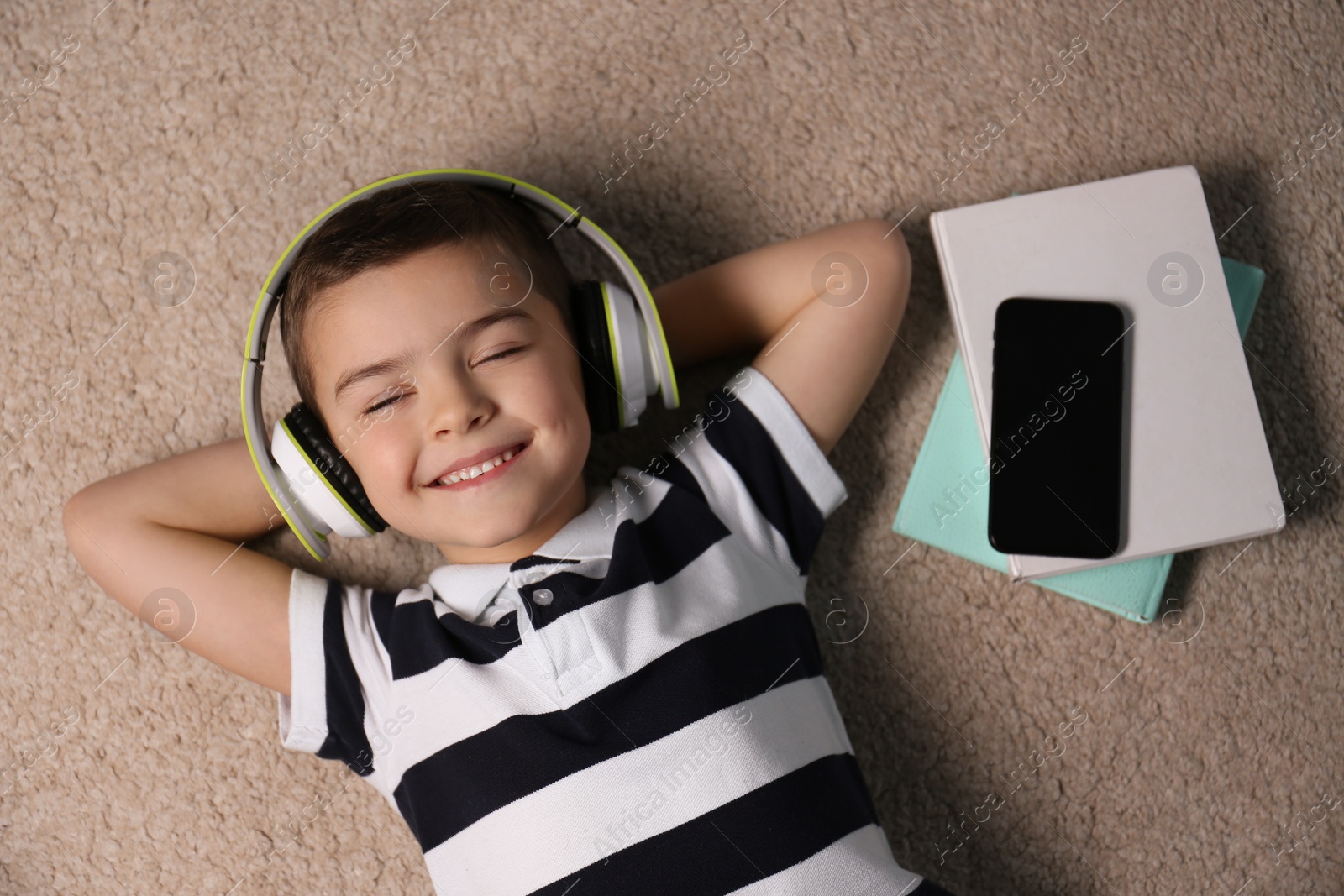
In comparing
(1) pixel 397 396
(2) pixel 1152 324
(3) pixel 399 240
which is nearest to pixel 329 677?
(1) pixel 397 396

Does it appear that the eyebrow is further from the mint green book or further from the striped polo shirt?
the mint green book

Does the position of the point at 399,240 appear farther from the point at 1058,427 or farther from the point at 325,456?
the point at 1058,427

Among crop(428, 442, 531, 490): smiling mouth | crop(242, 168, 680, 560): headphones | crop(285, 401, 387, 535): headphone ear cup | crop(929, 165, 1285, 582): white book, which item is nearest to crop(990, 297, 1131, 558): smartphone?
crop(929, 165, 1285, 582): white book

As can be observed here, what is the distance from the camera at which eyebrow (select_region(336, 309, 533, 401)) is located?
0.72 meters

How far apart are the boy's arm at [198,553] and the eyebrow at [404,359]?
0.60 ft

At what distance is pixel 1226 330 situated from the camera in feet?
2.88

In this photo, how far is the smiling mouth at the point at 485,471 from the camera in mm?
740

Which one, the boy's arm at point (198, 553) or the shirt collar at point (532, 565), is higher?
the boy's arm at point (198, 553)

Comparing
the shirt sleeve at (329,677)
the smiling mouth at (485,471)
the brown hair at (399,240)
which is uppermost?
the brown hair at (399,240)

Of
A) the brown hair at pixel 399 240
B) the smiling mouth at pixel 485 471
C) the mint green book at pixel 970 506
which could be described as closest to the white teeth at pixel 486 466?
the smiling mouth at pixel 485 471

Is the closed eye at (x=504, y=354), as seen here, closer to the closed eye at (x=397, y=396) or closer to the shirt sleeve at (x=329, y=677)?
the closed eye at (x=397, y=396)

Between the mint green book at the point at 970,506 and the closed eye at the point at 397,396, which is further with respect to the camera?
the mint green book at the point at 970,506

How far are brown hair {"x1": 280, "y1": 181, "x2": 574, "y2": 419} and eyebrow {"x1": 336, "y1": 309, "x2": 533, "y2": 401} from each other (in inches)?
1.7

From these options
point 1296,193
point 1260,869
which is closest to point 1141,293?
point 1296,193
